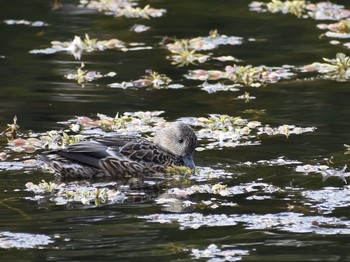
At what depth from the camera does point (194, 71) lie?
1521 centimetres

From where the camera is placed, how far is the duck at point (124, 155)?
35.5ft

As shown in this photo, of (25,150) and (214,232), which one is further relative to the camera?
(25,150)

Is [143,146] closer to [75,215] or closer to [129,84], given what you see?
[75,215]

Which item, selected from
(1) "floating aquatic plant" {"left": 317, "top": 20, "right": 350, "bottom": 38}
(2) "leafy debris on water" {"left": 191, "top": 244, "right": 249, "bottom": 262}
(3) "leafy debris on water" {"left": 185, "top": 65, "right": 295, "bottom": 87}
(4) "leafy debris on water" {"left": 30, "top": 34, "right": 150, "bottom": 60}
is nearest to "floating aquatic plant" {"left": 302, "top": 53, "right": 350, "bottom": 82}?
(3) "leafy debris on water" {"left": 185, "top": 65, "right": 295, "bottom": 87}

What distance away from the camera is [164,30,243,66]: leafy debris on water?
52.3 feet

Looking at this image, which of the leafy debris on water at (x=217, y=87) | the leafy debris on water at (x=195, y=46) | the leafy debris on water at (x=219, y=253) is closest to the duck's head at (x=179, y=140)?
the leafy debris on water at (x=217, y=87)

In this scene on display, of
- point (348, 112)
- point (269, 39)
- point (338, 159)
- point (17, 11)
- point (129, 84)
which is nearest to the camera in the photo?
point (338, 159)

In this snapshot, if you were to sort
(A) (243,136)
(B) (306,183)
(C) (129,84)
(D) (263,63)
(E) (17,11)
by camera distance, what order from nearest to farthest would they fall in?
(B) (306,183) < (A) (243,136) < (C) (129,84) < (D) (263,63) < (E) (17,11)

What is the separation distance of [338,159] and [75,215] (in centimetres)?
300

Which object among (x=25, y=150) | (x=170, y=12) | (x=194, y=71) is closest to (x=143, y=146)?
(x=25, y=150)

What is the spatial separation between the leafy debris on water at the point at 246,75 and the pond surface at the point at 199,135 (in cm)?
9

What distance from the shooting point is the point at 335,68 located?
49.3ft

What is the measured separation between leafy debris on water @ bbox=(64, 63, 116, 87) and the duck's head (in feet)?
10.7

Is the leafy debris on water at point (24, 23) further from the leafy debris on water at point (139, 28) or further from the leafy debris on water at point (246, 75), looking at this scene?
the leafy debris on water at point (246, 75)
